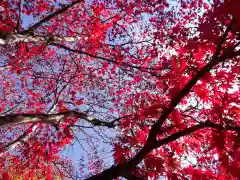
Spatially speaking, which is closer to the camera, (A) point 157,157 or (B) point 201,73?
(B) point 201,73

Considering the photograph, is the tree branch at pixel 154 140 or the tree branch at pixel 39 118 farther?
the tree branch at pixel 39 118

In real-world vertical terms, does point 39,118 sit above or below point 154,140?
above

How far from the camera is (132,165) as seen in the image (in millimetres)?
4027

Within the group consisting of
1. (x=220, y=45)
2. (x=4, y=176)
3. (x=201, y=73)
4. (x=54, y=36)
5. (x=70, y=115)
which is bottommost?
(x=201, y=73)

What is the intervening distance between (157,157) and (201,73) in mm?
1857

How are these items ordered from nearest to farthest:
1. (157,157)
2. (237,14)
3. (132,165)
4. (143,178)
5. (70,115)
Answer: (237,14)
(132,165)
(143,178)
(157,157)
(70,115)

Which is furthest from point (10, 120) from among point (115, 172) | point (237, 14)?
point (237, 14)

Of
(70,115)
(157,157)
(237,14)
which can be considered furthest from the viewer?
(70,115)

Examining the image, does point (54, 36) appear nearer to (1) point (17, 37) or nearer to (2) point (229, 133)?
(1) point (17, 37)

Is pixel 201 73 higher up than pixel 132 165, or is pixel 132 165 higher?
pixel 201 73

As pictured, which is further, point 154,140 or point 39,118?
point 39,118

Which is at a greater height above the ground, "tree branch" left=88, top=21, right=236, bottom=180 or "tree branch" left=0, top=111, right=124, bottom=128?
"tree branch" left=0, top=111, right=124, bottom=128

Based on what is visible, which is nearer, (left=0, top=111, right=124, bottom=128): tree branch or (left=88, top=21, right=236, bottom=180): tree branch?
(left=88, top=21, right=236, bottom=180): tree branch

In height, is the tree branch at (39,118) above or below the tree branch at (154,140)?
above
